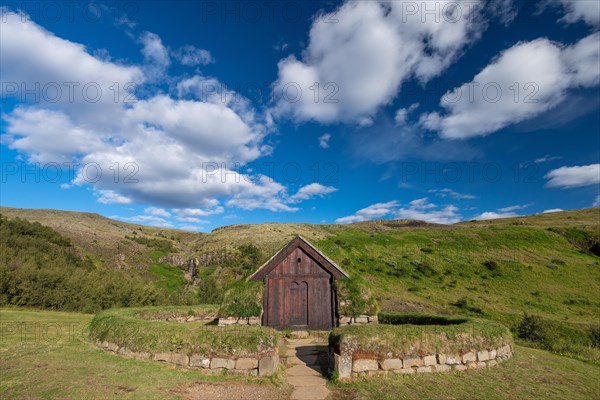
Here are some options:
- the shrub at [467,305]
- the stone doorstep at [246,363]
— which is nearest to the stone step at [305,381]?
the stone doorstep at [246,363]

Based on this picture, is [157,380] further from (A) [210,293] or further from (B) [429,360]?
(A) [210,293]

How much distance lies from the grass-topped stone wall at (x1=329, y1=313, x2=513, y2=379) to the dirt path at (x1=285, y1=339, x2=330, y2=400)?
0.86m

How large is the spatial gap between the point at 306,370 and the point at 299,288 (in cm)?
726

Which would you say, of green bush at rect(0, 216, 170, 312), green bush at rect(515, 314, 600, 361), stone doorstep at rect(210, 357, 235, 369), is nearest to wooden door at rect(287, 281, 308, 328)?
stone doorstep at rect(210, 357, 235, 369)

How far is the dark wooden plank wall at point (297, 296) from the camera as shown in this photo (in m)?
17.5

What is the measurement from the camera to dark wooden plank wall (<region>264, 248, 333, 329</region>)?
17484 mm

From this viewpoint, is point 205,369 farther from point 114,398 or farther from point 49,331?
point 49,331

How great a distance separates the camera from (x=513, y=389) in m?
9.16

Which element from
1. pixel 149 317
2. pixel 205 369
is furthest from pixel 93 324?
pixel 205 369

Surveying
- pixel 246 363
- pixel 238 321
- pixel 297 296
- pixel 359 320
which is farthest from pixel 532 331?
pixel 246 363

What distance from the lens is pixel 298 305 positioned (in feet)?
58.0

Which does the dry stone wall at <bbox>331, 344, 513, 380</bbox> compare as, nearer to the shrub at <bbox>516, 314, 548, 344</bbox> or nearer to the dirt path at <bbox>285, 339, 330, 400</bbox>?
the dirt path at <bbox>285, 339, 330, 400</bbox>

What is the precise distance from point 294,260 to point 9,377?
1277 centimetres

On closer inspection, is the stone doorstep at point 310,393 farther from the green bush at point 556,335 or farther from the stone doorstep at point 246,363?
the green bush at point 556,335
